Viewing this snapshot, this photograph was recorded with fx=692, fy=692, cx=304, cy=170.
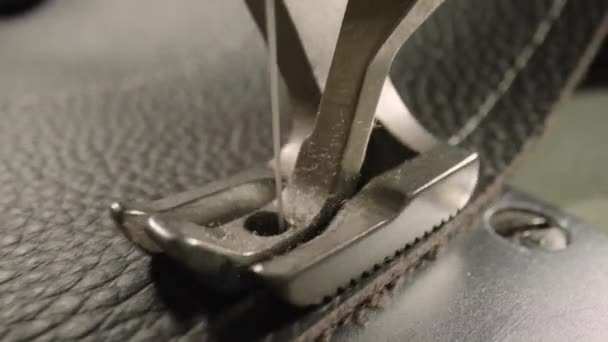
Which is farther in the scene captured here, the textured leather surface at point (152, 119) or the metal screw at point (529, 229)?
the metal screw at point (529, 229)

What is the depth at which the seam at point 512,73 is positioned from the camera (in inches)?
20.9

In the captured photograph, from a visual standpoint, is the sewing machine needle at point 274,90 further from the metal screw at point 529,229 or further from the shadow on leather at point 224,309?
the metal screw at point 529,229

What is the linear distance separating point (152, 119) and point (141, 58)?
0.14m

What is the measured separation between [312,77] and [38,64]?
404 mm

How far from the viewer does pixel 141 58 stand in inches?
26.7

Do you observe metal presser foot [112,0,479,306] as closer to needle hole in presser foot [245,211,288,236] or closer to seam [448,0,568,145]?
needle hole in presser foot [245,211,288,236]

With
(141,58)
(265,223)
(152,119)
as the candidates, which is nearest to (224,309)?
(265,223)

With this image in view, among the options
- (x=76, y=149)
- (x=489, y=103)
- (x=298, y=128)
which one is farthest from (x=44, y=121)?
(x=489, y=103)

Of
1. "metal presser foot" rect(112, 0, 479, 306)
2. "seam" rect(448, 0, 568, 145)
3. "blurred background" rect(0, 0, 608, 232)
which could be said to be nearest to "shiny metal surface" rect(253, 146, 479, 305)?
"metal presser foot" rect(112, 0, 479, 306)

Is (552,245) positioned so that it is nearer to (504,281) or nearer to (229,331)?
(504,281)

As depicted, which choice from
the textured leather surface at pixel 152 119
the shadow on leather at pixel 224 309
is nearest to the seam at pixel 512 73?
the textured leather surface at pixel 152 119

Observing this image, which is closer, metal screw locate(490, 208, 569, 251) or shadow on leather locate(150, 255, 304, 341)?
shadow on leather locate(150, 255, 304, 341)

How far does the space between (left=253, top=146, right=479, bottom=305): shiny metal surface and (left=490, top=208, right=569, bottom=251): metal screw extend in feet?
0.22

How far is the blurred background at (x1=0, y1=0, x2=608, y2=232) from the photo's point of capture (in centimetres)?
66
